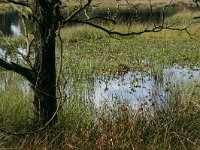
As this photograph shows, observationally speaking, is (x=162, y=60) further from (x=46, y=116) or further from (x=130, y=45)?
(x=46, y=116)

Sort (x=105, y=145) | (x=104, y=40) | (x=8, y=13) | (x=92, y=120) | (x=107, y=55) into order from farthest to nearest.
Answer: (x=8, y=13) → (x=104, y=40) → (x=107, y=55) → (x=92, y=120) → (x=105, y=145)

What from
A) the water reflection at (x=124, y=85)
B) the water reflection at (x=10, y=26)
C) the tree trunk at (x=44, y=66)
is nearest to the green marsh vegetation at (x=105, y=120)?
the water reflection at (x=124, y=85)

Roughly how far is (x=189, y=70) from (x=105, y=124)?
780cm

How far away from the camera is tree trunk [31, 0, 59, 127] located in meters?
4.65

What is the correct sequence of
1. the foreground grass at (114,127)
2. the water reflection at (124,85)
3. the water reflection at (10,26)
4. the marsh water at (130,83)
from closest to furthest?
the foreground grass at (114,127) < the water reflection at (124,85) < the marsh water at (130,83) < the water reflection at (10,26)

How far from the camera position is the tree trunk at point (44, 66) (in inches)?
183

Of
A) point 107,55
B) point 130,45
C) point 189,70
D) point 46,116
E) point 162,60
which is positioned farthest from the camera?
point 130,45

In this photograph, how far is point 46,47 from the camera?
4727 mm

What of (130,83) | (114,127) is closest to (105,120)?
(114,127)

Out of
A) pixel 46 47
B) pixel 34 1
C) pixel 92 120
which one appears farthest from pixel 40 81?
pixel 92 120

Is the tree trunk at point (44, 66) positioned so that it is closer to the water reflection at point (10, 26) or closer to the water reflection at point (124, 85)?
the water reflection at point (124, 85)

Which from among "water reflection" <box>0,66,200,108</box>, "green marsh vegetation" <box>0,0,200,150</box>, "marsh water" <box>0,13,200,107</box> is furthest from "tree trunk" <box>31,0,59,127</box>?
"marsh water" <box>0,13,200,107</box>

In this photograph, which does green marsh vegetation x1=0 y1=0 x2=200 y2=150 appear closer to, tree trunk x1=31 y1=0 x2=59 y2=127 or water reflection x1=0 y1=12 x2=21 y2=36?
tree trunk x1=31 y1=0 x2=59 y2=127

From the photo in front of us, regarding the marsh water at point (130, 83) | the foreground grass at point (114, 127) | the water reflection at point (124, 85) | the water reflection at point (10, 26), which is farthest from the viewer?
the water reflection at point (10, 26)
